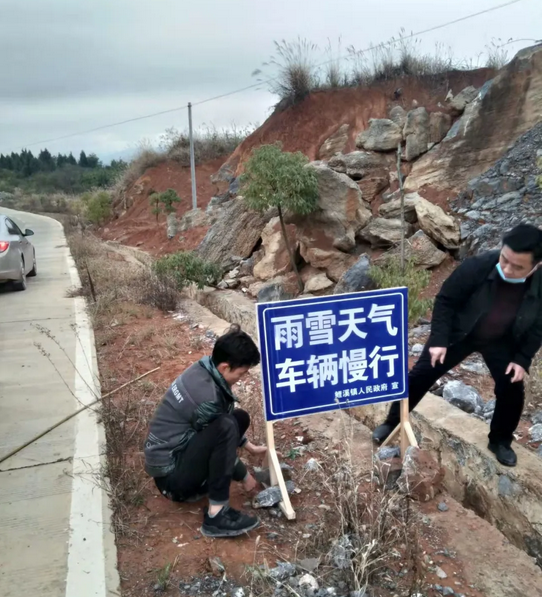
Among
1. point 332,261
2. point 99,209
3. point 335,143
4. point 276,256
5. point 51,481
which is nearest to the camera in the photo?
point 51,481

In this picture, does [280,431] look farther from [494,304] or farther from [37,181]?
[37,181]

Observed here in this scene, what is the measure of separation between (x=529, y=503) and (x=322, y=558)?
1334mm

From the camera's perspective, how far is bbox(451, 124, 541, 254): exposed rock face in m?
7.92

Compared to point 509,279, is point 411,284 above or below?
below

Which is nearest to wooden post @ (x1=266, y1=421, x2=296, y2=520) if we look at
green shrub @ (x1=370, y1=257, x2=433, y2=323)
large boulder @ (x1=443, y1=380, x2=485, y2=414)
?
large boulder @ (x1=443, y1=380, x2=485, y2=414)

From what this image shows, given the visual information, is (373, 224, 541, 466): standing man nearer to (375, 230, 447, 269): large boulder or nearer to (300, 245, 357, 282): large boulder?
(375, 230, 447, 269): large boulder

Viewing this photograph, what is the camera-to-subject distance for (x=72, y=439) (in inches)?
173

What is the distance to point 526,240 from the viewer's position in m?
3.00

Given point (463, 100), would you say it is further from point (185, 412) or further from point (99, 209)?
point (99, 209)

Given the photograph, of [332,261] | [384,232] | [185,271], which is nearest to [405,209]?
[384,232]

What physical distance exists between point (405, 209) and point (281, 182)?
1905 mm

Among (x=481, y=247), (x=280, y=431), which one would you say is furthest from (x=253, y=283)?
(x=280, y=431)

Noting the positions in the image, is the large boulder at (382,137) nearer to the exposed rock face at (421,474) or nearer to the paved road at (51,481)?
the paved road at (51,481)

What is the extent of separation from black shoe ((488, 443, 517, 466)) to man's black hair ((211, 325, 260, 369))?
1643 millimetres
